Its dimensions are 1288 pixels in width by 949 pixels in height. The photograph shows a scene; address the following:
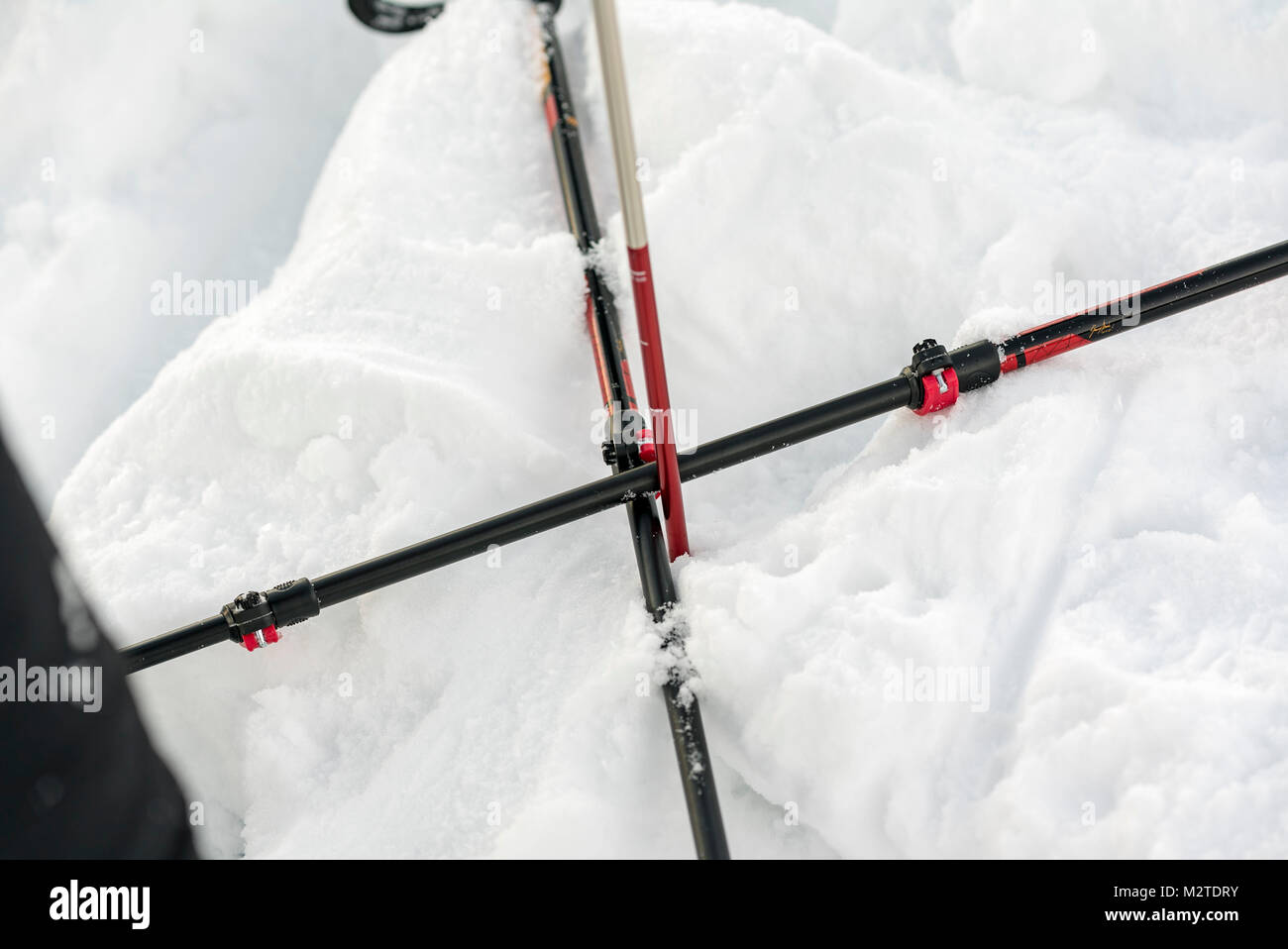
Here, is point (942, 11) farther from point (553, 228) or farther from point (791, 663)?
point (791, 663)

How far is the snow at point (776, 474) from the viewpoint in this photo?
3.05ft

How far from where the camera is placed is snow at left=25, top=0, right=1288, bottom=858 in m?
0.93

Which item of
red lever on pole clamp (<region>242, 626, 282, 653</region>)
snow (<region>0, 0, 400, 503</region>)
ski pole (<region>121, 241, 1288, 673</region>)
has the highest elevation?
snow (<region>0, 0, 400, 503</region>)

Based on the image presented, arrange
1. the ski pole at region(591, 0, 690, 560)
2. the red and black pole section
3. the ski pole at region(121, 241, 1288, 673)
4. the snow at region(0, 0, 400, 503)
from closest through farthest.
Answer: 1. the ski pole at region(591, 0, 690, 560)
2. the red and black pole section
3. the ski pole at region(121, 241, 1288, 673)
4. the snow at region(0, 0, 400, 503)

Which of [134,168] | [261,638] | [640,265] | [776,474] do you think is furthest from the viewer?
[134,168]

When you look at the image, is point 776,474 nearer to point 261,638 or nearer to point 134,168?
point 261,638

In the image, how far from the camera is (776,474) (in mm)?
1343

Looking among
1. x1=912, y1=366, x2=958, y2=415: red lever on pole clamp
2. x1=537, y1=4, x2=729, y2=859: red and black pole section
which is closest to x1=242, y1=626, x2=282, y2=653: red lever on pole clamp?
x1=537, y1=4, x2=729, y2=859: red and black pole section

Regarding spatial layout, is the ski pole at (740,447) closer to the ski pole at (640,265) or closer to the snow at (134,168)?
the ski pole at (640,265)

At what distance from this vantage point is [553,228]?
62.6 inches

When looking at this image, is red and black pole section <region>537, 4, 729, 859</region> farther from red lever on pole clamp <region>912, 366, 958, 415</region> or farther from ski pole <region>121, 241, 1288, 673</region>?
red lever on pole clamp <region>912, 366, 958, 415</region>

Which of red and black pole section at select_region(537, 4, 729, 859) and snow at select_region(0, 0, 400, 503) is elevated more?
snow at select_region(0, 0, 400, 503)

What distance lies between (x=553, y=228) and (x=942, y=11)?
2.89 ft

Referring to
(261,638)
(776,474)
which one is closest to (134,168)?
(261,638)
